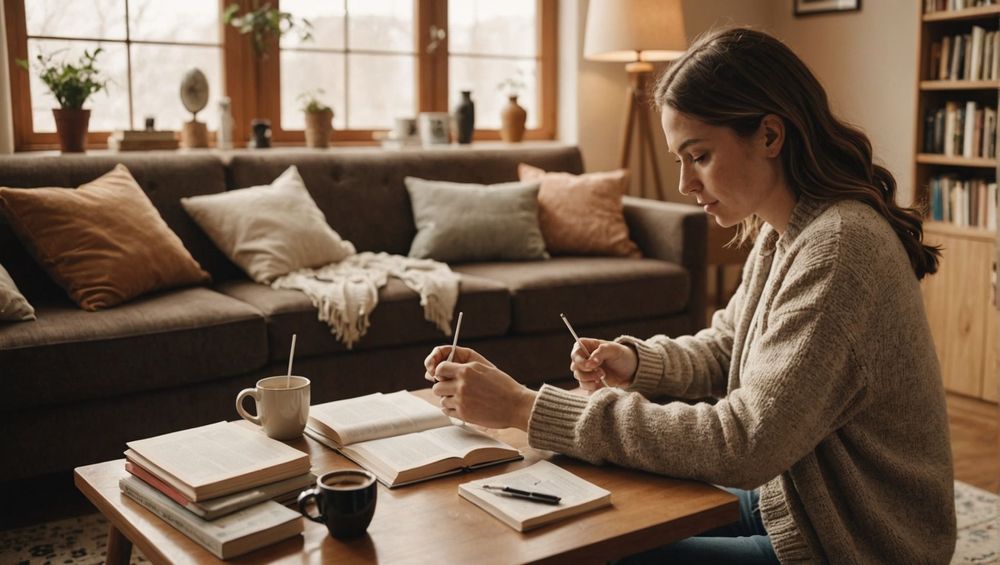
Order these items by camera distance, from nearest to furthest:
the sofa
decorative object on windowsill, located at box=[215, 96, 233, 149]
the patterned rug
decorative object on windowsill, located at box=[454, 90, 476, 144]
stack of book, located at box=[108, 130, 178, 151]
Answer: the patterned rug < the sofa < stack of book, located at box=[108, 130, 178, 151] < decorative object on windowsill, located at box=[215, 96, 233, 149] < decorative object on windowsill, located at box=[454, 90, 476, 144]

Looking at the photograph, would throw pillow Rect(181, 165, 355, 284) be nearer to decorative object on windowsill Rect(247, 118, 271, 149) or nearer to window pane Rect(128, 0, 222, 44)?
decorative object on windowsill Rect(247, 118, 271, 149)

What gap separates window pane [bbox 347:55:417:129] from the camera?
13.3ft

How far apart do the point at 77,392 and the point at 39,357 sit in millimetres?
120

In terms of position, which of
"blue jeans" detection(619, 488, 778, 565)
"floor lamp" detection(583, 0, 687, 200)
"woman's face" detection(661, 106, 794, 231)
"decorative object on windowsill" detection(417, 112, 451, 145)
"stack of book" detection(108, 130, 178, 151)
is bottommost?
"blue jeans" detection(619, 488, 778, 565)

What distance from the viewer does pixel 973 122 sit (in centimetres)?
350

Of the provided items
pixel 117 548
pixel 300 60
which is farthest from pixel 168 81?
pixel 117 548

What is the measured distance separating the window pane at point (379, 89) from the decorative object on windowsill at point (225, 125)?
59 centimetres

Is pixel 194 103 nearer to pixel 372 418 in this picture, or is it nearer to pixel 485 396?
pixel 372 418

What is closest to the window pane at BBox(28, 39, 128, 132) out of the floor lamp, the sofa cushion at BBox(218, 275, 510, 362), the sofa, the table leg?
the sofa

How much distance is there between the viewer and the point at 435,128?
3889mm

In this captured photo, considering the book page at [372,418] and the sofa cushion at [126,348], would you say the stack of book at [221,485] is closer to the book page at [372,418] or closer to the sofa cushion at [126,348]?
the book page at [372,418]

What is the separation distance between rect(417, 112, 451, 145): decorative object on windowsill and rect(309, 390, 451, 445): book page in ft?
8.05

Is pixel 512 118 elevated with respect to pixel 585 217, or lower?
elevated

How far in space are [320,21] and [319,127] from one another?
1.77ft
